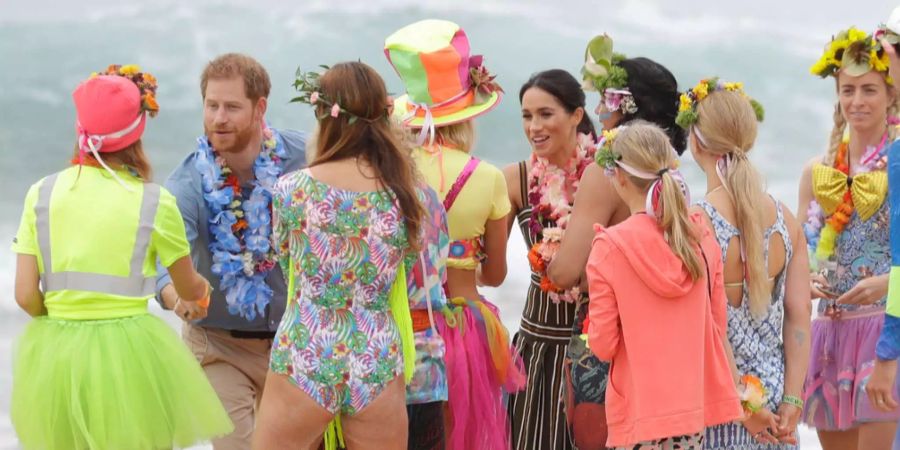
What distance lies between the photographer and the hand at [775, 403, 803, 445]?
12.9ft

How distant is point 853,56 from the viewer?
5.18 m

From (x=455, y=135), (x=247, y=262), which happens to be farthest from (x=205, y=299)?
(x=455, y=135)

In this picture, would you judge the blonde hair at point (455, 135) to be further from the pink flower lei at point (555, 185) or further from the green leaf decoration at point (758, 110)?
the green leaf decoration at point (758, 110)

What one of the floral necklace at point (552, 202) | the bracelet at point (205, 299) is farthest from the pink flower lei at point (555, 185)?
the bracelet at point (205, 299)

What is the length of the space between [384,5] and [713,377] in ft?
50.5

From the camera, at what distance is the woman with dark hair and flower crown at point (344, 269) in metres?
3.62

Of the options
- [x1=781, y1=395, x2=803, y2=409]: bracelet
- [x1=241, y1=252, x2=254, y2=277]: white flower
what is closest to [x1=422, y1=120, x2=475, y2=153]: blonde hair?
[x1=241, y1=252, x2=254, y2=277]: white flower

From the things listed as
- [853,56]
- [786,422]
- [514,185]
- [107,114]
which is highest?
[853,56]

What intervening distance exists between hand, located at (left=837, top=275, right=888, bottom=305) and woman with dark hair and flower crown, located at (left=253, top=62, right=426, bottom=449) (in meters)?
2.08

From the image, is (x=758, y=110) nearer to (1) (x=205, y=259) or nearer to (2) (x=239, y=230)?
(2) (x=239, y=230)

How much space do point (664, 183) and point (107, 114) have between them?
66.5 inches

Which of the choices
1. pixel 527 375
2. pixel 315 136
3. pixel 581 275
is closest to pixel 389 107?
pixel 315 136

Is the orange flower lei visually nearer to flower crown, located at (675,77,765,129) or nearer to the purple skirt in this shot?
the purple skirt

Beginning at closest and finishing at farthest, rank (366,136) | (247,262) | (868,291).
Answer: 1. (366,136)
2. (247,262)
3. (868,291)
